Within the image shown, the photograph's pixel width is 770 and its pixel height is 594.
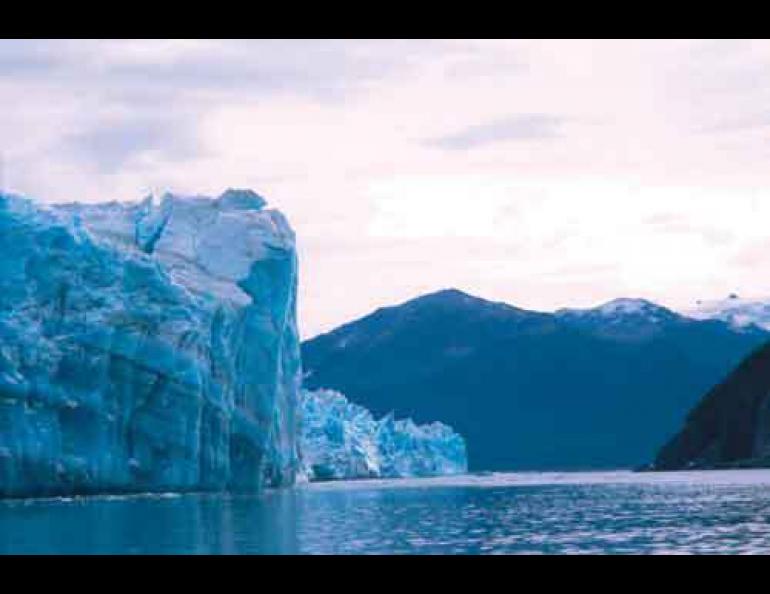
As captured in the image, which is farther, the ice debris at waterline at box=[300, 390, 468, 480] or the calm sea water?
the ice debris at waterline at box=[300, 390, 468, 480]

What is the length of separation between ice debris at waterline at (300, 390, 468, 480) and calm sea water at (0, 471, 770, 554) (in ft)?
139

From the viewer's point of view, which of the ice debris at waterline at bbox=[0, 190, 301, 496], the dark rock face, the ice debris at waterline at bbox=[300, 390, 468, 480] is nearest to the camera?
the ice debris at waterline at bbox=[0, 190, 301, 496]

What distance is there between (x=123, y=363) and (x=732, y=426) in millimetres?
86244

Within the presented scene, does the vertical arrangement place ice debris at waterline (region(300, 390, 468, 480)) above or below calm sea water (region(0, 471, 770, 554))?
above

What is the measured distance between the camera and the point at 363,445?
132750 millimetres

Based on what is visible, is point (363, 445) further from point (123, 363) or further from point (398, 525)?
point (398, 525)

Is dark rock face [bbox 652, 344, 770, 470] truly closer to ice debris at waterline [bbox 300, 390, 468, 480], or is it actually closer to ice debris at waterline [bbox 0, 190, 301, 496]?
ice debris at waterline [bbox 300, 390, 468, 480]

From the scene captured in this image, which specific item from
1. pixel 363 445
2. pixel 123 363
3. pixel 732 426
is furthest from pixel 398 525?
pixel 732 426

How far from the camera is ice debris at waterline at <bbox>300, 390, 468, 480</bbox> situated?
123 metres

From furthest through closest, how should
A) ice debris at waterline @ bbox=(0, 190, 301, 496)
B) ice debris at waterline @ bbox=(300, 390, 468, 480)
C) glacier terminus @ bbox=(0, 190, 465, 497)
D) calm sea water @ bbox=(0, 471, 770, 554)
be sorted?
ice debris at waterline @ bbox=(300, 390, 468, 480) → glacier terminus @ bbox=(0, 190, 465, 497) → ice debris at waterline @ bbox=(0, 190, 301, 496) → calm sea water @ bbox=(0, 471, 770, 554)

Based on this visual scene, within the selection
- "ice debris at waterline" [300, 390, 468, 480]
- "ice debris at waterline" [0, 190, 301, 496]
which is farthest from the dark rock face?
"ice debris at waterline" [0, 190, 301, 496]

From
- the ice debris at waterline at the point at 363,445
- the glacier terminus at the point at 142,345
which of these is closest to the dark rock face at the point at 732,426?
the ice debris at waterline at the point at 363,445
